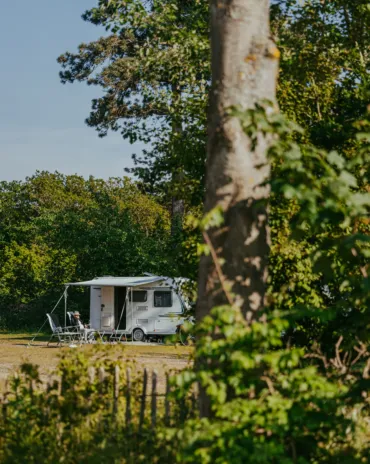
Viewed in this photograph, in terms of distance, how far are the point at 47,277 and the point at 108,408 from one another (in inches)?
1047

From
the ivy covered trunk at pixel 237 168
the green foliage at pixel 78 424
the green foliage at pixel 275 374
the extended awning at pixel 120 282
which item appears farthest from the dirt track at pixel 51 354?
the green foliage at pixel 275 374

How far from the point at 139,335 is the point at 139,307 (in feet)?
2.87

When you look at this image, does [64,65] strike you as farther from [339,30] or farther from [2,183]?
[2,183]

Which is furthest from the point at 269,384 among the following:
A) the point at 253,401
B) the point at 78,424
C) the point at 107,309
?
the point at 107,309

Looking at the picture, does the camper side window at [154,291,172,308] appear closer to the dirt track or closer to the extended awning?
the extended awning

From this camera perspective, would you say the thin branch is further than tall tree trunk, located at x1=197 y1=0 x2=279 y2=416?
No

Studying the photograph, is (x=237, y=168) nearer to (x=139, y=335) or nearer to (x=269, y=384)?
(x=269, y=384)

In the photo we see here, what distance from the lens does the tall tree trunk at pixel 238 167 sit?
4.92 meters

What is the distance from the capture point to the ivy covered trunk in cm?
491

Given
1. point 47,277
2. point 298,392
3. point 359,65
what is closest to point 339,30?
point 359,65

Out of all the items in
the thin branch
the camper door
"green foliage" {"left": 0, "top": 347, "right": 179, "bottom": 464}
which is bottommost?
"green foliage" {"left": 0, "top": 347, "right": 179, "bottom": 464}

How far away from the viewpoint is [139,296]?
2605cm

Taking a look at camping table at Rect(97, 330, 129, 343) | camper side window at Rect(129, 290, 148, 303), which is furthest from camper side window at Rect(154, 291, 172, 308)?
camping table at Rect(97, 330, 129, 343)

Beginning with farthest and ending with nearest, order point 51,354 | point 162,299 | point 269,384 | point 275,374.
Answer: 1. point 162,299
2. point 51,354
3. point 275,374
4. point 269,384
